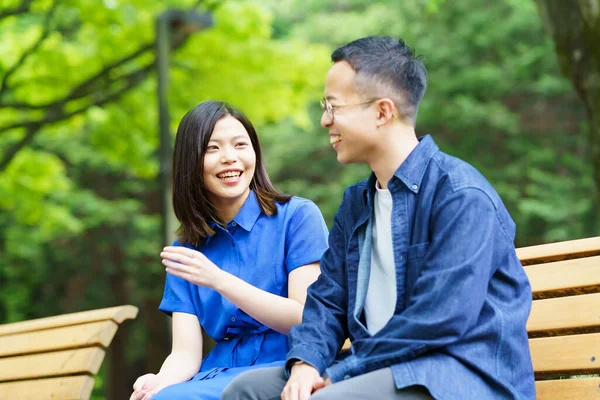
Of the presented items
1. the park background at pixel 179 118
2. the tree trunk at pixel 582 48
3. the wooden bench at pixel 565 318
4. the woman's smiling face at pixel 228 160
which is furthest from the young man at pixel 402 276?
the park background at pixel 179 118

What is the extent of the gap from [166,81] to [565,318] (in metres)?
6.20

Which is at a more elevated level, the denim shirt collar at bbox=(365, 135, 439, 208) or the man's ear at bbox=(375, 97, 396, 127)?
the man's ear at bbox=(375, 97, 396, 127)

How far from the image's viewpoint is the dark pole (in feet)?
25.9

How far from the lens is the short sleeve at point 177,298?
297 cm

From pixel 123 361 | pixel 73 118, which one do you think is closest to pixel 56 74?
pixel 73 118

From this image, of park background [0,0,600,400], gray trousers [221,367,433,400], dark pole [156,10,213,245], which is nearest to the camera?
gray trousers [221,367,433,400]

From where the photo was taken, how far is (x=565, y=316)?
269 centimetres

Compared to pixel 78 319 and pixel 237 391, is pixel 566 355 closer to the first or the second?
pixel 237 391

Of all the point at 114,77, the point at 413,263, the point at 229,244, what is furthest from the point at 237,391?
the point at 114,77

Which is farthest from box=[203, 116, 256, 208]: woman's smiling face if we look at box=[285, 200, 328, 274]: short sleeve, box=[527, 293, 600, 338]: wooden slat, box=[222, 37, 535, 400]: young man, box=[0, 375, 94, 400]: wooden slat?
box=[527, 293, 600, 338]: wooden slat

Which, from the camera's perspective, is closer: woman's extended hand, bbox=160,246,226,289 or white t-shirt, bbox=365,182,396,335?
white t-shirt, bbox=365,182,396,335

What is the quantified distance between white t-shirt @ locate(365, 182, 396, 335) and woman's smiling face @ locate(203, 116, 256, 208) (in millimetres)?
658

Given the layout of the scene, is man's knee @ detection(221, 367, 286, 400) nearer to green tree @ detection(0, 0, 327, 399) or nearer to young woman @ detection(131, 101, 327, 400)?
young woman @ detection(131, 101, 327, 400)

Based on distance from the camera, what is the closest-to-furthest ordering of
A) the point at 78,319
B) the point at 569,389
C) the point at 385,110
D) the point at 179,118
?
the point at 385,110 → the point at 569,389 → the point at 78,319 → the point at 179,118
